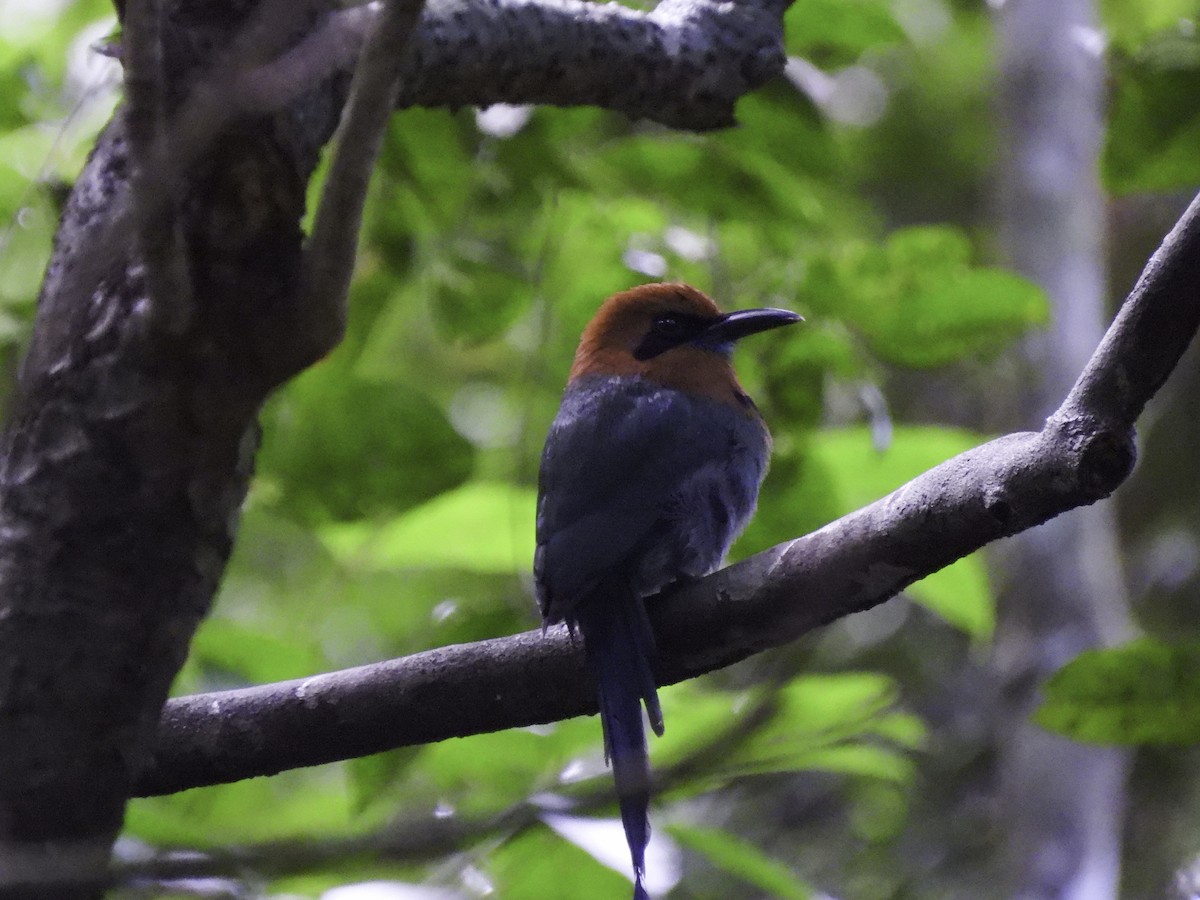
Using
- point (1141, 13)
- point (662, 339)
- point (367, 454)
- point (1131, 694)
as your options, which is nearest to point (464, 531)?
point (367, 454)

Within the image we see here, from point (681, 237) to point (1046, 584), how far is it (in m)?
1.56

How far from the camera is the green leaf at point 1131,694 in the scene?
1841 millimetres

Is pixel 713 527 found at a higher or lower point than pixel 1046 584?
higher

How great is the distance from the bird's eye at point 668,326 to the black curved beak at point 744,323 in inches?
3.7

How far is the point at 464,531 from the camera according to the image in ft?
9.47

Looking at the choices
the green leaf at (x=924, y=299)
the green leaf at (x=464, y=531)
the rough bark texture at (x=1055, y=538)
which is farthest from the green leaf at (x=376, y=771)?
the rough bark texture at (x=1055, y=538)

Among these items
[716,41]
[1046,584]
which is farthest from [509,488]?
[1046,584]

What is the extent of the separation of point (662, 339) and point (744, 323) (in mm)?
353

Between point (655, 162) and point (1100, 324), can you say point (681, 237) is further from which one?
point (1100, 324)

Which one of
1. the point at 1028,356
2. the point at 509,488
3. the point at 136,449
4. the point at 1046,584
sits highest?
the point at 136,449

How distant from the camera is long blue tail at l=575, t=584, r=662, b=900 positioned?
6.50ft

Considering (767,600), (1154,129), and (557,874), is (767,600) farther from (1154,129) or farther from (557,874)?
(1154,129)

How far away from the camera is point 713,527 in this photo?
2.65 m

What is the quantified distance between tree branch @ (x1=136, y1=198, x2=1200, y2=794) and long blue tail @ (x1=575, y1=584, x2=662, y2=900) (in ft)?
0.09
